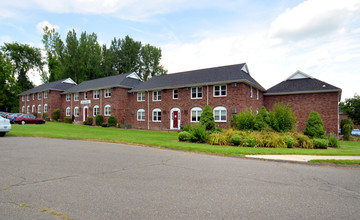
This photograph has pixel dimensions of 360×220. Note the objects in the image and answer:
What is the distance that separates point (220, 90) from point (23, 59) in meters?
67.9

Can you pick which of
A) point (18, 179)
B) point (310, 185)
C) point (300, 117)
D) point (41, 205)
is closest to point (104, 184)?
point (41, 205)

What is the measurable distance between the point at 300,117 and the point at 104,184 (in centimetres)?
2763

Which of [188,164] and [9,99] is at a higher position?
[9,99]

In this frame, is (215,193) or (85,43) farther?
(85,43)

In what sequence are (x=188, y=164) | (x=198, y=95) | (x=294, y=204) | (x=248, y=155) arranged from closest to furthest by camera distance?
(x=294, y=204) → (x=188, y=164) → (x=248, y=155) → (x=198, y=95)

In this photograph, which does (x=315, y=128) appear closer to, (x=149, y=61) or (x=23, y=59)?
(x=149, y=61)

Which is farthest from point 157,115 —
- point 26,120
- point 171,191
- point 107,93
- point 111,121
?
point 171,191

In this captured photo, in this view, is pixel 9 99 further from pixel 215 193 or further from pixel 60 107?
pixel 215 193

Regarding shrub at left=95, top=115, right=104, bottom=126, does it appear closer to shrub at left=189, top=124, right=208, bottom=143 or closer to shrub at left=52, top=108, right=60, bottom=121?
shrub at left=52, top=108, right=60, bottom=121

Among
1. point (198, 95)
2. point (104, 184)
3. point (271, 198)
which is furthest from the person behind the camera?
point (198, 95)

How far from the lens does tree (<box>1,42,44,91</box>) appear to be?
6493 centimetres

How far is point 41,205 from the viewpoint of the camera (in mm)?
4184

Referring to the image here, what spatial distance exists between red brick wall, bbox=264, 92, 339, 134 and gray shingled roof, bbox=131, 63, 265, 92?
4.42 metres

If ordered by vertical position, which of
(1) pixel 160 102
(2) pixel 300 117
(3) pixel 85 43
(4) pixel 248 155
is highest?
(3) pixel 85 43
